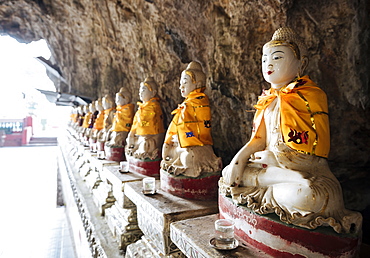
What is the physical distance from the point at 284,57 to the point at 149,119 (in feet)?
7.84

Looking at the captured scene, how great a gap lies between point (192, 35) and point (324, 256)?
11.1ft

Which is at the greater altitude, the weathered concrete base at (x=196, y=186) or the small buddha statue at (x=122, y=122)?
the small buddha statue at (x=122, y=122)

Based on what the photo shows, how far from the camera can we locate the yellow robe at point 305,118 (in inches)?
55.3

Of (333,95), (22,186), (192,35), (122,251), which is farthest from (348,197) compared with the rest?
(22,186)

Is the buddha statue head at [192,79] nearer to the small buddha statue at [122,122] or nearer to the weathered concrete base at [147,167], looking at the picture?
the weathered concrete base at [147,167]

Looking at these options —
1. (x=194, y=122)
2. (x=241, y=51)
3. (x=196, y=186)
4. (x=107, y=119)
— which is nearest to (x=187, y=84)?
(x=194, y=122)

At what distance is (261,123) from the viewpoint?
176 cm

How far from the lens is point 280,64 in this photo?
1.56 m

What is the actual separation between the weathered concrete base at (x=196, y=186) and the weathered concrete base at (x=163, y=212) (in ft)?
0.22

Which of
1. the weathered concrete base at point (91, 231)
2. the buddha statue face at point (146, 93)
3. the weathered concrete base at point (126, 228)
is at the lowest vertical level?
the weathered concrete base at point (91, 231)

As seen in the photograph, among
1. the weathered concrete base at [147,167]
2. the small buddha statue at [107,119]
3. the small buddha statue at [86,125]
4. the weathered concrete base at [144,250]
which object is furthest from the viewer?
the small buddha statue at [86,125]

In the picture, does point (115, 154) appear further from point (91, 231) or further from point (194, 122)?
point (194, 122)

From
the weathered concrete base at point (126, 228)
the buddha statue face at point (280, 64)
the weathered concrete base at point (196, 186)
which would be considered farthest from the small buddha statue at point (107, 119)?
the buddha statue face at point (280, 64)

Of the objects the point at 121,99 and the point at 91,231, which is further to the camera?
the point at 121,99
